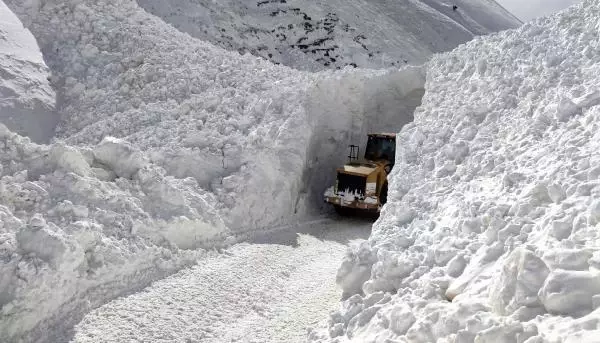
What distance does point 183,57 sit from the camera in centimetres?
1861

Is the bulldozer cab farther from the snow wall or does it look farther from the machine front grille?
the machine front grille

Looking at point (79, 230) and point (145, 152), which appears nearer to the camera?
point (79, 230)

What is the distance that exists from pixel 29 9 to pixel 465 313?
20684 millimetres

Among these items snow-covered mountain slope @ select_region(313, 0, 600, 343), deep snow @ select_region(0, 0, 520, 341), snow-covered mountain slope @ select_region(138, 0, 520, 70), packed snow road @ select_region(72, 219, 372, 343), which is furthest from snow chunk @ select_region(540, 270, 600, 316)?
snow-covered mountain slope @ select_region(138, 0, 520, 70)

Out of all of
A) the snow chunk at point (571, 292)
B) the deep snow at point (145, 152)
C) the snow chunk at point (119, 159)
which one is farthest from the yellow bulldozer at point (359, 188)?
the snow chunk at point (571, 292)

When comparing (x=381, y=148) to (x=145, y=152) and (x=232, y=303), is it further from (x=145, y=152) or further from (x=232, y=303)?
(x=232, y=303)

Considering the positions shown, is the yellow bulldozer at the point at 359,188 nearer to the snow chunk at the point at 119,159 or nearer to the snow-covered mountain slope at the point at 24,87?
the snow chunk at the point at 119,159

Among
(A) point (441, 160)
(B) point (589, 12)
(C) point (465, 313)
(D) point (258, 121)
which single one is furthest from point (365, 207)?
(C) point (465, 313)

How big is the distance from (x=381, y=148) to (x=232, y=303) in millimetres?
9669

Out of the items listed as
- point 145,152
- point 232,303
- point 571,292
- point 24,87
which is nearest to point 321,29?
point 24,87

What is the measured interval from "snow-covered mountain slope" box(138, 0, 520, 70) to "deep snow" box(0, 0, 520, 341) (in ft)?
53.8

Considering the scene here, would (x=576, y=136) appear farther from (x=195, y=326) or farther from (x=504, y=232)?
(x=195, y=326)

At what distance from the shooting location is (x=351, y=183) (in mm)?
15602

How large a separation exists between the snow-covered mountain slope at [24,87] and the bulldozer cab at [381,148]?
32.1ft
